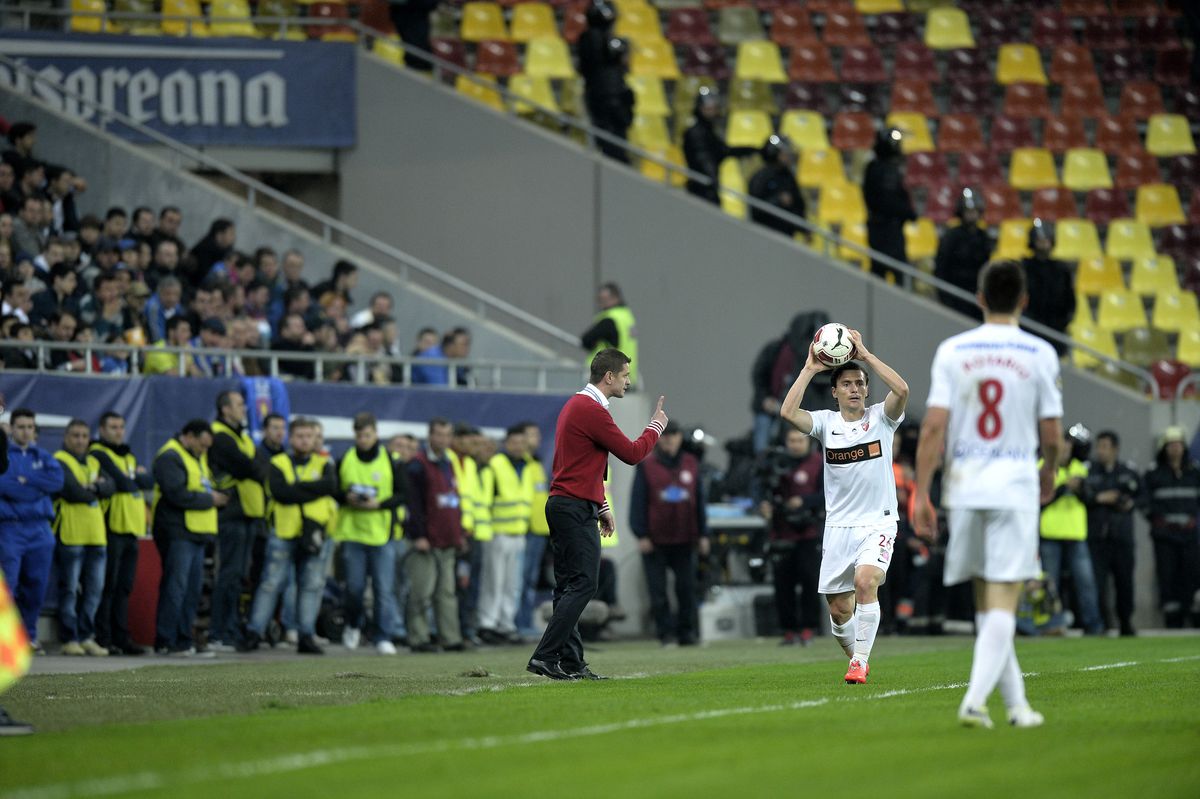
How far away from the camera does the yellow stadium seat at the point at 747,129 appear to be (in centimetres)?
2798

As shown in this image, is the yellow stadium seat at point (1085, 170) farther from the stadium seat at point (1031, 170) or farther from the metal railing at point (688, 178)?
the metal railing at point (688, 178)

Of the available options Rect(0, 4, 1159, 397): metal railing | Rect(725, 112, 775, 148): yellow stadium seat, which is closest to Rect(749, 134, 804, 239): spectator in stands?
Rect(0, 4, 1159, 397): metal railing

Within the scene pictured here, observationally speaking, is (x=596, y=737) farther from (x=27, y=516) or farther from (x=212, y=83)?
(x=212, y=83)

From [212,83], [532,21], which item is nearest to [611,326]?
[212,83]

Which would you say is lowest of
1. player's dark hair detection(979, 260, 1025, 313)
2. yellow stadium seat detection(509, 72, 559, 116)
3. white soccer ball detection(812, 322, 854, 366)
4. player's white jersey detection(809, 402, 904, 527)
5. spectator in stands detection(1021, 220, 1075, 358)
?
player's white jersey detection(809, 402, 904, 527)

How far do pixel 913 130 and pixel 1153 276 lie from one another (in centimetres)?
423

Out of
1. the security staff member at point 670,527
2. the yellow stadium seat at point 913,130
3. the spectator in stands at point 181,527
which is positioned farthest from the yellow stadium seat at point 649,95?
the spectator in stands at point 181,527

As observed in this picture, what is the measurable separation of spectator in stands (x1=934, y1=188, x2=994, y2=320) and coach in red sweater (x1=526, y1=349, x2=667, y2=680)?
12.9 meters

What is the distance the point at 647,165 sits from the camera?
26.9 m

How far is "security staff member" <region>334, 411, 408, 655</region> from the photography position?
1834 centimetres

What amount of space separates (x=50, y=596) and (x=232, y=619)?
67.2 inches

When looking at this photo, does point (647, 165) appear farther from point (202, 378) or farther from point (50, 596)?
point (50, 596)

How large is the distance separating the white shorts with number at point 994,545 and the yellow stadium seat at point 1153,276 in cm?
2006

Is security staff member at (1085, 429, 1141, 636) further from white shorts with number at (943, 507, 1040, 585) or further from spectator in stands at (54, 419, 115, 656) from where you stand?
white shorts with number at (943, 507, 1040, 585)
